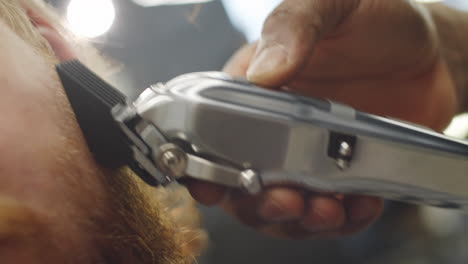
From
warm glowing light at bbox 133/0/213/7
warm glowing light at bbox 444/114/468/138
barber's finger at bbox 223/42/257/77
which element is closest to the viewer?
barber's finger at bbox 223/42/257/77

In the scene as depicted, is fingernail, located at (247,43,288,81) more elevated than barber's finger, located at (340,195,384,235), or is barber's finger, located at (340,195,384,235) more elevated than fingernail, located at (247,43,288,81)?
fingernail, located at (247,43,288,81)

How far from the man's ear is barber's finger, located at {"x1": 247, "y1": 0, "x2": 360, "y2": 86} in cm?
20

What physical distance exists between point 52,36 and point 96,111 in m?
0.16

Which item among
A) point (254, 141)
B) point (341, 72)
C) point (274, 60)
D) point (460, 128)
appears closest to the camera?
point (254, 141)

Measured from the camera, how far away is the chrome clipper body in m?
0.37

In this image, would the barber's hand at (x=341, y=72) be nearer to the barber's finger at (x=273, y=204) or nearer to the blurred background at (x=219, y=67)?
the barber's finger at (x=273, y=204)

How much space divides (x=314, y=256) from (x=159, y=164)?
1.28 metres

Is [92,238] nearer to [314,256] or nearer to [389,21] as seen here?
[389,21]

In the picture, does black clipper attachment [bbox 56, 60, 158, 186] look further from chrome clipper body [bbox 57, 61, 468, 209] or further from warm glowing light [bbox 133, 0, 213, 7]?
warm glowing light [bbox 133, 0, 213, 7]

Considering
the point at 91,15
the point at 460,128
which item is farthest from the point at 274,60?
the point at 460,128

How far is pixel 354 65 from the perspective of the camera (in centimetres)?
72

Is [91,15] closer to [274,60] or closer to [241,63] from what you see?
[241,63]

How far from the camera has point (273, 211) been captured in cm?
45

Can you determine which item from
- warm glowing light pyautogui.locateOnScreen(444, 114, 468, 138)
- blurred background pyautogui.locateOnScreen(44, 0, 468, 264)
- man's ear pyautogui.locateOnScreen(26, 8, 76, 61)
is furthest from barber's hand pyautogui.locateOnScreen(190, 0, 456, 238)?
warm glowing light pyautogui.locateOnScreen(444, 114, 468, 138)
